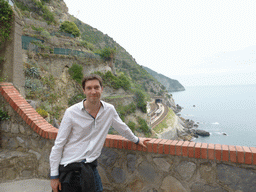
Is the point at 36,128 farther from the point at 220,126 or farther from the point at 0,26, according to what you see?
the point at 220,126

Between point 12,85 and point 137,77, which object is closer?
point 12,85

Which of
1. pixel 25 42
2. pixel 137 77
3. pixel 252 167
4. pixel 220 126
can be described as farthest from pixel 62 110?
pixel 137 77

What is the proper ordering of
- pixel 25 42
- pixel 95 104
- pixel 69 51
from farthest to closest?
pixel 69 51 → pixel 25 42 → pixel 95 104

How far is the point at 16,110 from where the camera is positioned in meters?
3.32

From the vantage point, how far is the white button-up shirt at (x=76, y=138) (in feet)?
5.63

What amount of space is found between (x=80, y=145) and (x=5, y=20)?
389 cm

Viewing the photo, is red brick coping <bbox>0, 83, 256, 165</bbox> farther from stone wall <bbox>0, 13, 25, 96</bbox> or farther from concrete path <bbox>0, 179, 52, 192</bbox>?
concrete path <bbox>0, 179, 52, 192</bbox>

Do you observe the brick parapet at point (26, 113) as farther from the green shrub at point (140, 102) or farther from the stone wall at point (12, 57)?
the green shrub at point (140, 102)

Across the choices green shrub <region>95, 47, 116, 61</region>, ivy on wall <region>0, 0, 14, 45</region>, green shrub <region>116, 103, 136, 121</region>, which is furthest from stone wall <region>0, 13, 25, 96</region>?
green shrub <region>95, 47, 116, 61</region>

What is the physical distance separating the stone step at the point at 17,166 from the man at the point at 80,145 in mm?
1993

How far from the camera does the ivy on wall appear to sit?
3.78 m

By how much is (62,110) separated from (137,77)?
67669 mm

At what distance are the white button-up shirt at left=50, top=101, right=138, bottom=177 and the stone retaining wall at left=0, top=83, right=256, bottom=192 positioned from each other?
3.04 ft

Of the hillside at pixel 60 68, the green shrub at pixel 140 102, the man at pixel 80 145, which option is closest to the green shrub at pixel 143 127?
the hillside at pixel 60 68
